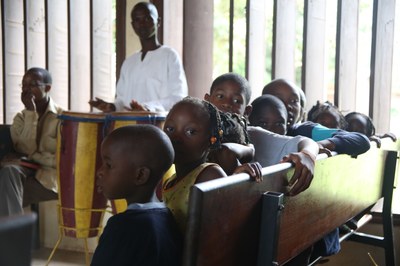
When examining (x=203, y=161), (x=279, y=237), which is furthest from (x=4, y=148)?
(x=279, y=237)

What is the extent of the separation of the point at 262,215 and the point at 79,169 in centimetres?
165

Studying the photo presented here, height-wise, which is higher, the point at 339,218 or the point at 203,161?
the point at 203,161

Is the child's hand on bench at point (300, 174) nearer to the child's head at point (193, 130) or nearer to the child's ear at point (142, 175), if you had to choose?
the child's head at point (193, 130)

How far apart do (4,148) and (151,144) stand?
8.42 feet

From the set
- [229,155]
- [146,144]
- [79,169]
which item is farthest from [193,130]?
[79,169]

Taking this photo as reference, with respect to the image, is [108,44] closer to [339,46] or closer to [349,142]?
[339,46]

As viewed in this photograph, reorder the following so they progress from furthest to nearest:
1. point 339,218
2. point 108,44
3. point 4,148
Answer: point 108,44
point 4,148
point 339,218

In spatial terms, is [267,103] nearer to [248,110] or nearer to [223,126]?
[248,110]

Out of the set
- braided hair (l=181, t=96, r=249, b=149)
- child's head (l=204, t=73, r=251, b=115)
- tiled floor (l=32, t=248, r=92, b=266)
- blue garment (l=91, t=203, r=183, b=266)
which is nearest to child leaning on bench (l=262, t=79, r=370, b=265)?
child's head (l=204, t=73, r=251, b=115)

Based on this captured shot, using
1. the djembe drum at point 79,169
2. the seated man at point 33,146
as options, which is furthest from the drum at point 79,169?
the seated man at point 33,146

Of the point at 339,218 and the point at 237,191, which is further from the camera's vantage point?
the point at 339,218

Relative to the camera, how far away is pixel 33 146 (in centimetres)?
342

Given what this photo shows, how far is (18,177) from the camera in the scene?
3.22 metres

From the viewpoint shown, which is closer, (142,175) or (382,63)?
(142,175)
